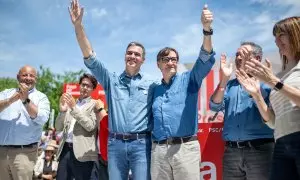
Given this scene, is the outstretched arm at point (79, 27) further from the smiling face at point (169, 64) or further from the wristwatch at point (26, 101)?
the wristwatch at point (26, 101)

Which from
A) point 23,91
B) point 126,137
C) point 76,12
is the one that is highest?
point 76,12

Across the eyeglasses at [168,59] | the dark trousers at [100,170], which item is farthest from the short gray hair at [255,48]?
the dark trousers at [100,170]

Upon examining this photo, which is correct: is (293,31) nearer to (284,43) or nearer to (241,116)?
(284,43)

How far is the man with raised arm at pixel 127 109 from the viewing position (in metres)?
3.57

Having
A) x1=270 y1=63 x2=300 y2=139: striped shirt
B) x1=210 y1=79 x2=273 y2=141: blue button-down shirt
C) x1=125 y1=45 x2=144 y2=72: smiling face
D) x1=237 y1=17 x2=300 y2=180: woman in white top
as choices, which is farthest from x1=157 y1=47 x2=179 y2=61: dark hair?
x1=270 y1=63 x2=300 y2=139: striped shirt

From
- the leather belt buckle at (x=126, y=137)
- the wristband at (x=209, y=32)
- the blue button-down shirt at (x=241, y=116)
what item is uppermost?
the wristband at (x=209, y=32)

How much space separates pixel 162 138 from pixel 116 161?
0.56 metres

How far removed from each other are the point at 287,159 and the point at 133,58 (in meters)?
2.03

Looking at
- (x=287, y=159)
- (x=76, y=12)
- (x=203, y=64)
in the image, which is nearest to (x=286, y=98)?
(x=287, y=159)

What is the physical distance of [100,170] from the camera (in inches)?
197

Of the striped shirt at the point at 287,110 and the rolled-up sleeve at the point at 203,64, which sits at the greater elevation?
the rolled-up sleeve at the point at 203,64

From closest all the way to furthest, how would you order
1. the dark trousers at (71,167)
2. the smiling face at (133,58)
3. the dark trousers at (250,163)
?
the dark trousers at (250,163), the smiling face at (133,58), the dark trousers at (71,167)

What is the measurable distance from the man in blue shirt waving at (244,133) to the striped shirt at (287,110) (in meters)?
0.68

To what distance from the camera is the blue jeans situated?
140 inches
